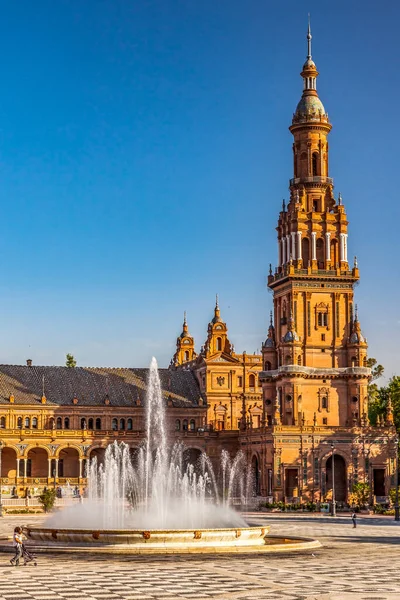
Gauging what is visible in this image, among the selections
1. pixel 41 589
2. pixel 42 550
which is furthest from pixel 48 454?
pixel 41 589

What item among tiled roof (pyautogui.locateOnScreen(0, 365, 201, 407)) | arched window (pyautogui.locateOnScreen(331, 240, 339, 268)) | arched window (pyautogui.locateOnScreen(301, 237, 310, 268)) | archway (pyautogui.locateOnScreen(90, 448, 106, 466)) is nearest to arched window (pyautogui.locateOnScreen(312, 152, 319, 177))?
arched window (pyautogui.locateOnScreen(301, 237, 310, 268))

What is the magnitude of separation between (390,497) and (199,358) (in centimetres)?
3326

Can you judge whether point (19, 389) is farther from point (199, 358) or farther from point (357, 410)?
point (357, 410)

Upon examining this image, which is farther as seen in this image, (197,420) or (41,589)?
(197,420)

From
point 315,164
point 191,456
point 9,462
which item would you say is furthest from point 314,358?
point 9,462

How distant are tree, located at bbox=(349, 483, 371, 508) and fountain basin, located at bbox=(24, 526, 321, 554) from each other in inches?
1952

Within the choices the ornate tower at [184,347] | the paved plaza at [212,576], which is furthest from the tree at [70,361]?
Answer: the paved plaza at [212,576]

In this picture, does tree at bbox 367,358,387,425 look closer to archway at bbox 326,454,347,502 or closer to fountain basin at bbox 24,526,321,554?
archway at bbox 326,454,347,502

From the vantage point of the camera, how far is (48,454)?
115m

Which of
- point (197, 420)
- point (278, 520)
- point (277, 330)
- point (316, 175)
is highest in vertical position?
point (316, 175)

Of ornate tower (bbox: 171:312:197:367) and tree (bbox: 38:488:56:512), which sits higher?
ornate tower (bbox: 171:312:197:367)

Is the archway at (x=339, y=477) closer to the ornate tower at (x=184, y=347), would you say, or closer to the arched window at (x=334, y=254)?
the arched window at (x=334, y=254)

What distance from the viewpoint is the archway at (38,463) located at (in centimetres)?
11706

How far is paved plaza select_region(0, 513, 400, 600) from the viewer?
1364 inches
